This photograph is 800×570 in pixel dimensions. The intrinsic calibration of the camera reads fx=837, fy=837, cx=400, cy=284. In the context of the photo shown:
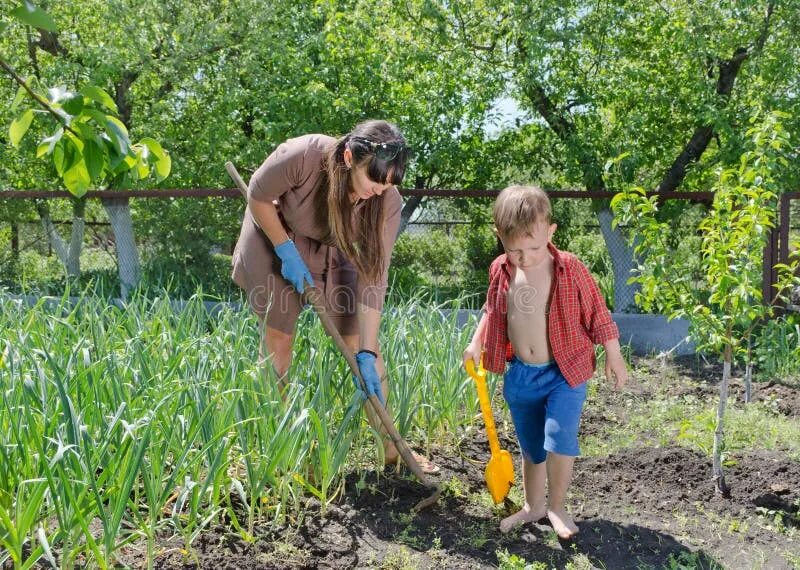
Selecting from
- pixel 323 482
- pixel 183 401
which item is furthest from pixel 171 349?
pixel 323 482

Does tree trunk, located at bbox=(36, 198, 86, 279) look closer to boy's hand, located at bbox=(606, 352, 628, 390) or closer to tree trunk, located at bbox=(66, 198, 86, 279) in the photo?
tree trunk, located at bbox=(66, 198, 86, 279)

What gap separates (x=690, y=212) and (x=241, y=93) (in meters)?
4.29

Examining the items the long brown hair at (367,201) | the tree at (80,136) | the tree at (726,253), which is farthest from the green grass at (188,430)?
the tree at (80,136)

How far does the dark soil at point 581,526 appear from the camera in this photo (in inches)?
92.5

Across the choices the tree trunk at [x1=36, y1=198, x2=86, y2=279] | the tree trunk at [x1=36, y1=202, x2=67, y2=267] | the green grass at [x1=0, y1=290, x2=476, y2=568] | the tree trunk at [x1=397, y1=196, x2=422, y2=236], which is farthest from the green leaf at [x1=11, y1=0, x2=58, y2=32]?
the tree trunk at [x1=36, y1=202, x2=67, y2=267]

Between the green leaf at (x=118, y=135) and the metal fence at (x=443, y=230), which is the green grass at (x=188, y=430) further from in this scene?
the metal fence at (x=443, y=230)

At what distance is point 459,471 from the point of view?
3131 mm

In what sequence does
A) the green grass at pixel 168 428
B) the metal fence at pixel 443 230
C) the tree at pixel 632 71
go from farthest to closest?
the tree at pixel 632 71, the metal fence at pixel 443 230, the green grass at pixel 168 428

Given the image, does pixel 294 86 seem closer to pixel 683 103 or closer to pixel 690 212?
pixel 683 103

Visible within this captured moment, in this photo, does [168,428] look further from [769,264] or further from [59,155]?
[769,264]

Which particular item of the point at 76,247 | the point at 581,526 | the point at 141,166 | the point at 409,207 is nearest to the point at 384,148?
the point at 141,166

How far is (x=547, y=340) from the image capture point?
2.57m

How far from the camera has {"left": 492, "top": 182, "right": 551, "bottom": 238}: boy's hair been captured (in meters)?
2.36

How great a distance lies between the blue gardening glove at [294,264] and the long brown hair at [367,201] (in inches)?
5.6
